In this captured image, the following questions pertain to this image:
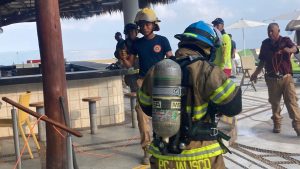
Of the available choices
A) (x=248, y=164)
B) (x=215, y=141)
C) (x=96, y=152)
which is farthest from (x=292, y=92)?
(x=215, y=141)

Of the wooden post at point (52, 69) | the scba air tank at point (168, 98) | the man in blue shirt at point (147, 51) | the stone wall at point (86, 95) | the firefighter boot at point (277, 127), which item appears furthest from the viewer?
the stone wall at point (86, 95)

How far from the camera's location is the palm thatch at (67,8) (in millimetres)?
13016

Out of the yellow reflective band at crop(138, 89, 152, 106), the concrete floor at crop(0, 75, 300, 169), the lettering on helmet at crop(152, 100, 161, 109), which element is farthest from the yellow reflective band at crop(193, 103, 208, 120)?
the concrete floor at crop(0, 75, 300, 169)

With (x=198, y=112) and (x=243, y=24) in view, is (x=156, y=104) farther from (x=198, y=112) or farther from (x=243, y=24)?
(x=243, y=24)

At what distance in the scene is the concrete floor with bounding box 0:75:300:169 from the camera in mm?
5219

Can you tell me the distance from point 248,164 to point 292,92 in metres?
1.82

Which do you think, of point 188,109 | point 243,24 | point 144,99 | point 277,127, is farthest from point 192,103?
point 243,24

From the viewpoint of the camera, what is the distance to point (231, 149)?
19.1 ft

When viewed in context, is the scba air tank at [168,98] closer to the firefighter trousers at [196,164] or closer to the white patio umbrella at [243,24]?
the firefighter trousers at [196,164]

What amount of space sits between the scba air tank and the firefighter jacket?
126 mm

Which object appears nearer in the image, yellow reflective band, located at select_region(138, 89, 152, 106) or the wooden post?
yellow reflective band, located at select_region(138, 89, 152, 106)

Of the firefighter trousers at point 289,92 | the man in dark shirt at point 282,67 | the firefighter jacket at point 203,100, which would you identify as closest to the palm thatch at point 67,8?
the man in dark shirt at point 282,67

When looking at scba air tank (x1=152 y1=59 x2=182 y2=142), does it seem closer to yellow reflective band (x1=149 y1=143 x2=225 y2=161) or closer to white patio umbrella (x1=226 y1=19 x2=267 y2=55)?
yellow reflective band (x1=149 y1=143 x2=225 y2=161)

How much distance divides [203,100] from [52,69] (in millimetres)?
2489
